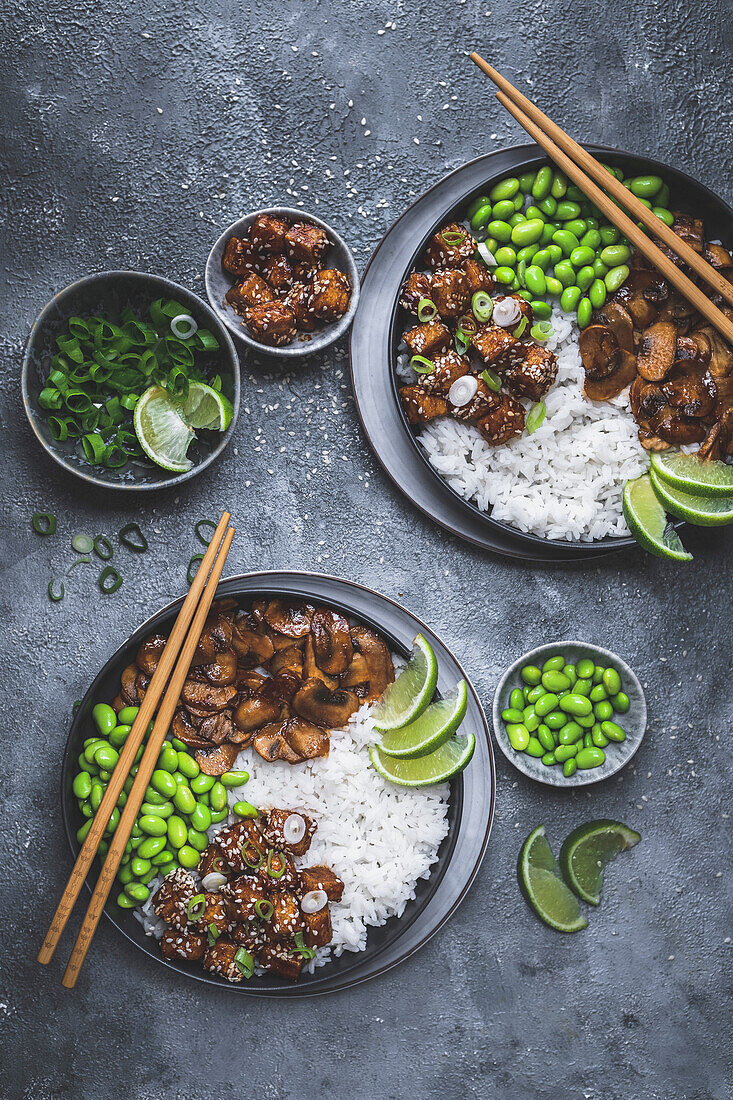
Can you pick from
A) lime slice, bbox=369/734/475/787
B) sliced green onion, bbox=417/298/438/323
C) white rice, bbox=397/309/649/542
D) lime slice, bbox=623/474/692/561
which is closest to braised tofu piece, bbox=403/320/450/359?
sliced green onion, bbox=417/298/438/323

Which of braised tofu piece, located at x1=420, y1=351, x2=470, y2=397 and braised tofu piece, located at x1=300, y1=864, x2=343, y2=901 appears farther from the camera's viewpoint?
braised tofu piece, located at x1=420, y1=351, x2=470, y2=397

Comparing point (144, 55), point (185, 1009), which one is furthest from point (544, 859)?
point (144, 55)

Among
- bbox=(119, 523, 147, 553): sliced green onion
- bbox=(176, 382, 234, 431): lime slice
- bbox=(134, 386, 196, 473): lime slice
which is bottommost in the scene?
bbox=(119, 523, 147, 553): sliced green onion

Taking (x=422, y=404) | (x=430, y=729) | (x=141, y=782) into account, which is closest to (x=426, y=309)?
(x=422, y=404)

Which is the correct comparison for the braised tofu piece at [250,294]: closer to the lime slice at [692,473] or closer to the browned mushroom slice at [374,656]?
the browned mushroom slice at [374,656]

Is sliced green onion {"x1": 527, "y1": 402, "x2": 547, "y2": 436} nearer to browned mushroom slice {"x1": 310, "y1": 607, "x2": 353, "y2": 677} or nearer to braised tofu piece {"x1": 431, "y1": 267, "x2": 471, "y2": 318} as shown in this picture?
braised tofu piece {"x1": 431, "y1": 267, "x2": 471, "y2": 318}

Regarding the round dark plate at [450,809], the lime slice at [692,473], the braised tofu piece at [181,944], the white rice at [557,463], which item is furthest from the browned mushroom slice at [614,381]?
the braised tofu piece at [181,944]

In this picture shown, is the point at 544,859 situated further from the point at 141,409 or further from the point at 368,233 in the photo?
the point at 368,233
